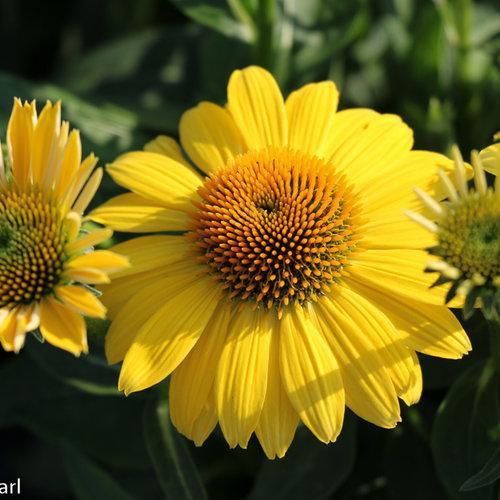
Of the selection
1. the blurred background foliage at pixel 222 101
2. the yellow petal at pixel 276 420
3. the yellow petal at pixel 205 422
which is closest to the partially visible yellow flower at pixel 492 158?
the blurred background foliage at pixel 222 101

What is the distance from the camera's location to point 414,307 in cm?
125

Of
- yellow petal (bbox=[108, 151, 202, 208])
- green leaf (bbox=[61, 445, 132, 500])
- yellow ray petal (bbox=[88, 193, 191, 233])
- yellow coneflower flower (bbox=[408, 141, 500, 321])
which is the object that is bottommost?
green leaf (bbox=[61, 445, 132, 500])

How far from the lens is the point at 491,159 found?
1.26 m

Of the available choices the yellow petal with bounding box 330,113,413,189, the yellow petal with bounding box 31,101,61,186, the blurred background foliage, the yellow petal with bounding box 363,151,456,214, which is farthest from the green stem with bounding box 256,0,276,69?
the yellow petal with bounding box 31,101,61,186

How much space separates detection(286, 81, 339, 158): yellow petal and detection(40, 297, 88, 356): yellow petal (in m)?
0.51

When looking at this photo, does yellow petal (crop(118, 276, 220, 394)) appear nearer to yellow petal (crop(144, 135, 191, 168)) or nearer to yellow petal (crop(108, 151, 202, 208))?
yellow petal (crop(108, 151, 202, 208))

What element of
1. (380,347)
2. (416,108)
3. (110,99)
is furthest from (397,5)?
(380,347)

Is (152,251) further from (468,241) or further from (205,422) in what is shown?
(468,241)

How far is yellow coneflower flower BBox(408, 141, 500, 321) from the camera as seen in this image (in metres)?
1.08

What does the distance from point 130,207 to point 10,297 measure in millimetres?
291

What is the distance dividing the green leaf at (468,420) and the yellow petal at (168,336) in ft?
1.53

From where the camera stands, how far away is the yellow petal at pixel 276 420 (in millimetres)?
1191

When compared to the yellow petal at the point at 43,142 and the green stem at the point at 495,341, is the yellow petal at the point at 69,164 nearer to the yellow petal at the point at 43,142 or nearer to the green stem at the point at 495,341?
the yellow petal at the point at 43,142

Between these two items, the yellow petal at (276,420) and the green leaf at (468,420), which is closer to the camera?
the yellow petal at (276,420)
